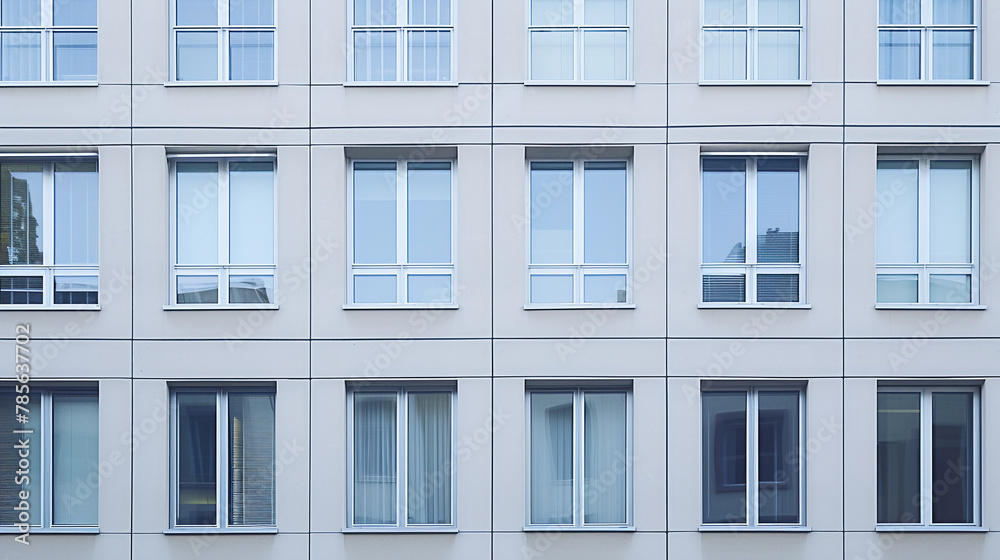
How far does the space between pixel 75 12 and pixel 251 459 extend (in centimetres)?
730

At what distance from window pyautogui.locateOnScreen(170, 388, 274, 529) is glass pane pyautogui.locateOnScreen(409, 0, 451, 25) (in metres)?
6.06

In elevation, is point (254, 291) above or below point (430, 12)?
below

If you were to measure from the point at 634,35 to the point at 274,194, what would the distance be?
19.3ft

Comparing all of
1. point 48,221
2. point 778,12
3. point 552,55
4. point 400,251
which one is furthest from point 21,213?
point 778,12

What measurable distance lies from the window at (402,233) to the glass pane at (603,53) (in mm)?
2610

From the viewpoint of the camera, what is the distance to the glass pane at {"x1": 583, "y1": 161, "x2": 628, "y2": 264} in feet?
40.5

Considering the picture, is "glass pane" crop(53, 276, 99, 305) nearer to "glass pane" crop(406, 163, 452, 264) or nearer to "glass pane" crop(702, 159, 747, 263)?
"glass pane" crop(406, 163, 452, 264)

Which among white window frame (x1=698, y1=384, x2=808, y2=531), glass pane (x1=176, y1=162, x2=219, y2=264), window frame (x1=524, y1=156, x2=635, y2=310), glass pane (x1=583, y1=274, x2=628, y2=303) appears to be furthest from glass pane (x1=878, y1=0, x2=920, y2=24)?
glass pane (x1=176, y1=162, x2=219, y2=264)

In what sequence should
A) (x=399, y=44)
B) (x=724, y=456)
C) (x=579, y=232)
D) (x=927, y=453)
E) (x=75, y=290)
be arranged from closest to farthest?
1. (x=927, y=453)
2. (x=724, y=456)
3. (x=75, y=290)
4. (x=579, y=232)
5. (x=399, y=44)

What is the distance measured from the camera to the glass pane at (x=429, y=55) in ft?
40.8

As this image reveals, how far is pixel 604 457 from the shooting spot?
12.3 metres

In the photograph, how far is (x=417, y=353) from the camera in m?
11.9

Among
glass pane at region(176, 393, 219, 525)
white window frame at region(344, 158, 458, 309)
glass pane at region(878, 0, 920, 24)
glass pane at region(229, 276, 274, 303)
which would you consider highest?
glass pane at region(878, 0, 920, 24)

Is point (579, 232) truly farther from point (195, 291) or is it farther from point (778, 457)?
point (195, 291)
